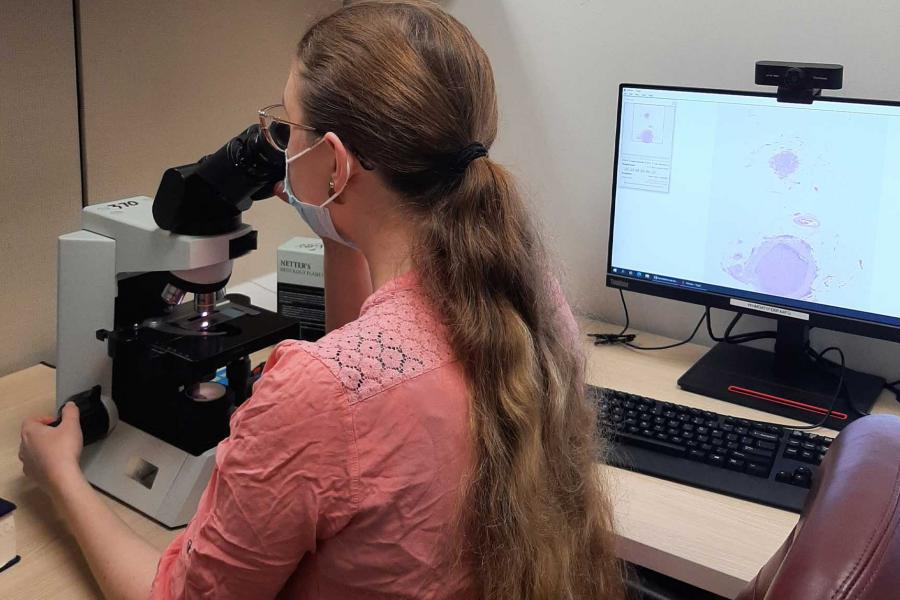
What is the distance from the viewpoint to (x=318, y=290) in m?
1.67

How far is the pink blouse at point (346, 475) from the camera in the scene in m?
0.82

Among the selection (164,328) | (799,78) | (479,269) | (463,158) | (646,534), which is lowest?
(646,534)

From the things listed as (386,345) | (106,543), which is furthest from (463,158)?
(106,543)

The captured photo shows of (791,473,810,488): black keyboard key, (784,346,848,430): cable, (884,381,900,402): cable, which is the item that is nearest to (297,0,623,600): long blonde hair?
(791,473,810,488): black keyboard key

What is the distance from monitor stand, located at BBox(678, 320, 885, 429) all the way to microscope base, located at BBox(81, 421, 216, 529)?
2.77ft

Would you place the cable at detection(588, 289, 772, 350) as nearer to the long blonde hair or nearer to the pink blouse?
the long blonde hair

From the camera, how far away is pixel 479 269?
2.99ft

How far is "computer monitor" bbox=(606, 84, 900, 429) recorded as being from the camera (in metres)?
1.41

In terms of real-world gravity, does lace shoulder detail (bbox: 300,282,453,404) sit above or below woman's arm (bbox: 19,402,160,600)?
above

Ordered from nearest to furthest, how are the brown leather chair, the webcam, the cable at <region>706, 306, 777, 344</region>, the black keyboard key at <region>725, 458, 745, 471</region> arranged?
1. the brown leather chair
2. the black keyboard key at <region>725, 458, 745, 471</region>
3. the webcam
4. the cable at <region>706, 306, 777, 344</region>

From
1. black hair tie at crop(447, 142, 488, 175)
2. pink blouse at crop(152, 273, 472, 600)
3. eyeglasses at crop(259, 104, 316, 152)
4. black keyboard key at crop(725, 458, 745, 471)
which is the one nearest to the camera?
pink blouse at crop(152, 273, 472, 600)

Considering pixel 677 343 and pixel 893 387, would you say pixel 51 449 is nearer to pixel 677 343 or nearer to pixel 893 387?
pixel 677 343

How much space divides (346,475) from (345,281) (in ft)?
2.13

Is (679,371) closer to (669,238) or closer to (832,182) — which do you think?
(669,238)
